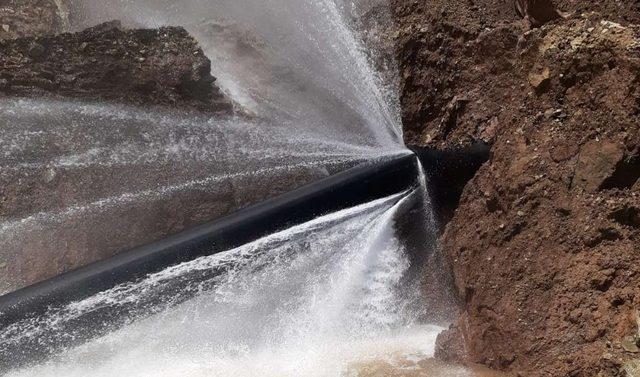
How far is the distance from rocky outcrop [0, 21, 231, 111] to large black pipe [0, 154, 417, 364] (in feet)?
5.71

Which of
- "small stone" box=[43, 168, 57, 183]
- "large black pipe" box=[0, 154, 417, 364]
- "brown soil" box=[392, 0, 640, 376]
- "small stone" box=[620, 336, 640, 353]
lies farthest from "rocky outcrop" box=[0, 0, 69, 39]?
"small stone" box=[620, 336, 640, 353]

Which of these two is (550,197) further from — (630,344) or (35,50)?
(35,50)

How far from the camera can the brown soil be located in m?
3.55

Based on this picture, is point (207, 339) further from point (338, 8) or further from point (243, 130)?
point (338, 8)

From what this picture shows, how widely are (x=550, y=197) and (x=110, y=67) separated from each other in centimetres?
488

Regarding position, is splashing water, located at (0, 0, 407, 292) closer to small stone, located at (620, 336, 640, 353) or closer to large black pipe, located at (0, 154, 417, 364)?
large black pipe, located at (0, 154, 417, 364)

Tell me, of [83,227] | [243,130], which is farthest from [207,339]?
[243,130]

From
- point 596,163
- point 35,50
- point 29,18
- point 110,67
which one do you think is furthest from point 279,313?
point 29,18

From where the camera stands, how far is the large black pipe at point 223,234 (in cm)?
516

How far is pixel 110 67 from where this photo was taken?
21.5 feet

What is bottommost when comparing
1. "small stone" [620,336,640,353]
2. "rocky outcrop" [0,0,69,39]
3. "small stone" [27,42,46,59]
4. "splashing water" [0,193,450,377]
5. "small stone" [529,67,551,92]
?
"small stone" [620,336,640,353]

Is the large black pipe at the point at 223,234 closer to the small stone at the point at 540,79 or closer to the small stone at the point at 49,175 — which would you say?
the small stone at the point at 49,175

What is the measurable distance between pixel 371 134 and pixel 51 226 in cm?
353

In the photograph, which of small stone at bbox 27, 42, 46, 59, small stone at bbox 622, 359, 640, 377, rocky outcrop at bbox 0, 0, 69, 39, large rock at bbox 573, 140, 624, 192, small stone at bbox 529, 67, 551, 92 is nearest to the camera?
small stone at bbox 622, 359, 640, 377
